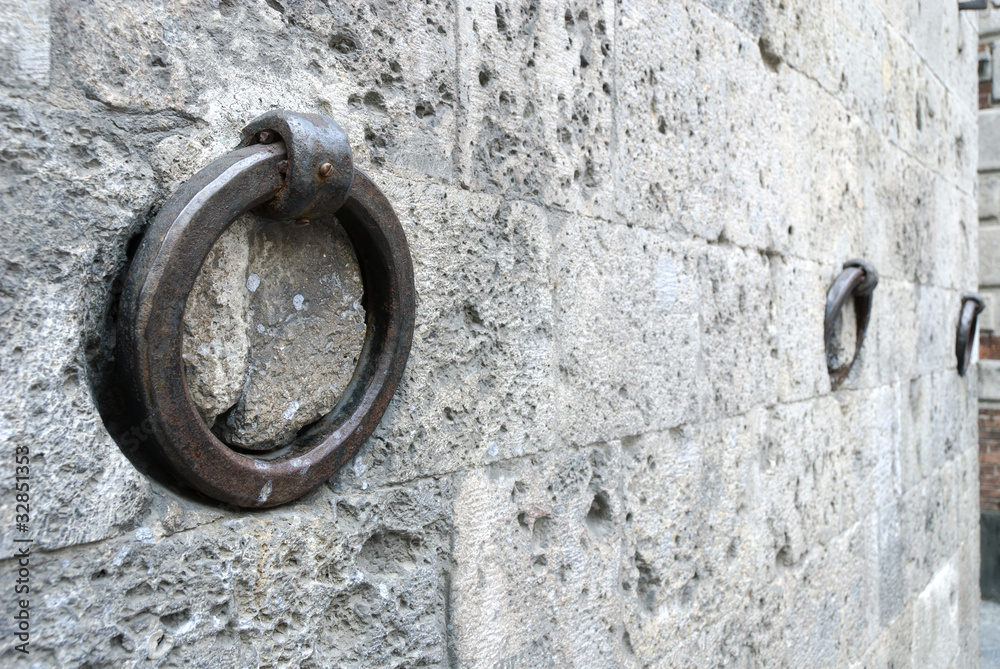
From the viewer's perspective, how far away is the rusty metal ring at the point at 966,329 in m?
4.55

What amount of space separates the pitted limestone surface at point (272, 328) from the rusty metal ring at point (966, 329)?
4424 millimetres

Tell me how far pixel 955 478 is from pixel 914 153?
6.30ft

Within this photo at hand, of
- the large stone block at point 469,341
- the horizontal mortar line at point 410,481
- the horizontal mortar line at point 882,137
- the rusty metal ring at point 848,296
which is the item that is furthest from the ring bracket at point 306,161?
the rusty metal ring at point 848,296

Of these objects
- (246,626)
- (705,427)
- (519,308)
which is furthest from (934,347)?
(246,626)

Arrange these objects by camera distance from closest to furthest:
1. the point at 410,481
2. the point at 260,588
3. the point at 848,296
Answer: the point at 260,588 → the point at 410,481 → the point at 848,296

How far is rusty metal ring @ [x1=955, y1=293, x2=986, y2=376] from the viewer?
4.55m

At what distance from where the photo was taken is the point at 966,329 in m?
4.55

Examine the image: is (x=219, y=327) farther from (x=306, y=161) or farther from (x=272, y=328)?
(x=306, y=161)

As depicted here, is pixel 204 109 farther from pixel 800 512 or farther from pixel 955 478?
pixel 955 478

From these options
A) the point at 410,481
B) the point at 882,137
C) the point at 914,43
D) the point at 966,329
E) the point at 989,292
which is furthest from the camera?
the point at 989,292

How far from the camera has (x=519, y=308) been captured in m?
1.48

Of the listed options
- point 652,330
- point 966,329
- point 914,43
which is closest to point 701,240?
point 652,330

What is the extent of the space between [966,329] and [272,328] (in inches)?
181

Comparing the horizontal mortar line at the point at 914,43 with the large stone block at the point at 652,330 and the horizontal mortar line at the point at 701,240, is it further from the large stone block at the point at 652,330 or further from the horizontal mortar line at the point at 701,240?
the large stone block at the point at 652,330
